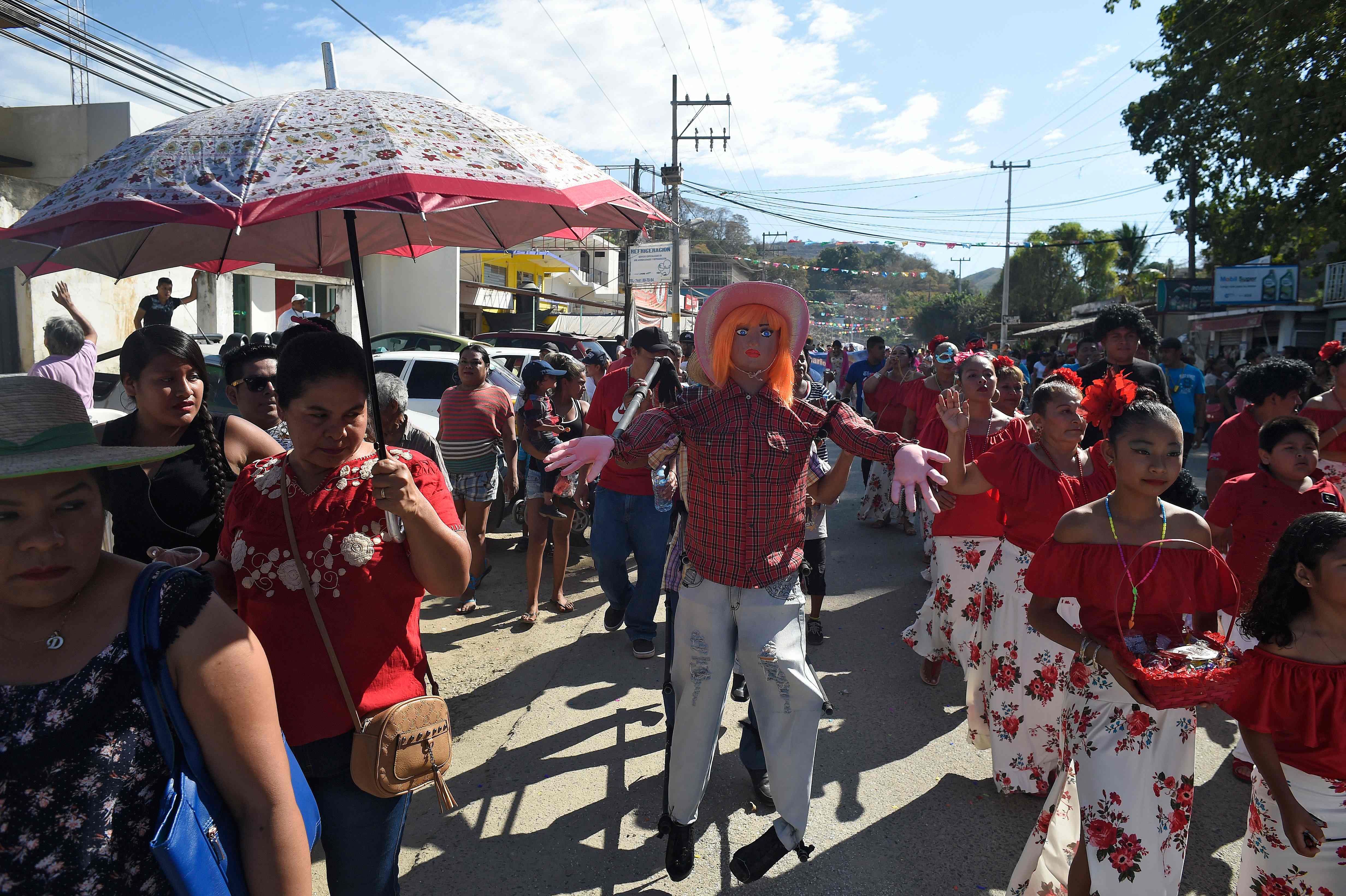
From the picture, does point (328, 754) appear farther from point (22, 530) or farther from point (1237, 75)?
point (1237, 75)

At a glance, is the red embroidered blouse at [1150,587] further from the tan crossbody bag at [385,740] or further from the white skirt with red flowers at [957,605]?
the tan crossbody bag at [385,740]

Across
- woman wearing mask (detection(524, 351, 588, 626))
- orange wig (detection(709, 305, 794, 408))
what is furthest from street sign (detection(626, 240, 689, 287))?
orange wig (detection(709, 305, 794, 408))

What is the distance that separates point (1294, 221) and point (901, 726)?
1624cm

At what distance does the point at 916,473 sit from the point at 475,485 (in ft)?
13.9

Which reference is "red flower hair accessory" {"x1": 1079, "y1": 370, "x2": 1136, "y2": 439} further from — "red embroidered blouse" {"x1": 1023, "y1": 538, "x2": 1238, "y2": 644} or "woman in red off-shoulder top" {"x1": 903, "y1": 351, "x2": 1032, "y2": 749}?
"woman in red off-shoulder top" {"x1": 903, "y1": 351, "x2": 1032, "y2": 749}

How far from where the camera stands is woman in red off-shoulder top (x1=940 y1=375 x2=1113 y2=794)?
360 cm

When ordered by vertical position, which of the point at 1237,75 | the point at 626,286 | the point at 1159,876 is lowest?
the point at 1159,876

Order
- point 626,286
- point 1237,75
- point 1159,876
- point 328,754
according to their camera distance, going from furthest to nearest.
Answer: point 626,286, point 1237,75, point 1159,876, point 328,754

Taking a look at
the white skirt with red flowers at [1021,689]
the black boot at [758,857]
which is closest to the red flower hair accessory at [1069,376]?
the white skirt with red flowers at [1021,689]

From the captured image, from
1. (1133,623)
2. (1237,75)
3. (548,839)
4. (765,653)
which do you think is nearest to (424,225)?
(765,653)

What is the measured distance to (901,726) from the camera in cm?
438

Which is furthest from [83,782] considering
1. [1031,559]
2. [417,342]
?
[417,342]

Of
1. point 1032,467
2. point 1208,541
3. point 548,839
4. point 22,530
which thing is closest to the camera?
point 22,530

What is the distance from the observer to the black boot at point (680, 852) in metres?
2.99
